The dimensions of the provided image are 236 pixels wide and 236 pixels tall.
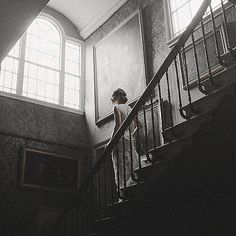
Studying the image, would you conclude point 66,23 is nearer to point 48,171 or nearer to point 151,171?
point 48,171

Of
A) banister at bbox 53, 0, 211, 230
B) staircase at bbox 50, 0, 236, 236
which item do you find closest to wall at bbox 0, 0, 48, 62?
banister at bbox 53, 0, 211, 230

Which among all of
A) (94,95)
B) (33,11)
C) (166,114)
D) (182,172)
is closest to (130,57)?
(94,95)

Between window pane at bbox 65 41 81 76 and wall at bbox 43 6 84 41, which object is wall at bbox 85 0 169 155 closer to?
window pane at bbox 65 41 81 76

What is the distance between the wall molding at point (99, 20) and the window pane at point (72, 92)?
143cm

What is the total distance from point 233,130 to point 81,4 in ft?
25.2

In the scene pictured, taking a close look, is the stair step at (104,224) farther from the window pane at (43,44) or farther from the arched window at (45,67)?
the window pane at (43,44)

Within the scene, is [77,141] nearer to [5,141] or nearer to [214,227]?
[5,141]

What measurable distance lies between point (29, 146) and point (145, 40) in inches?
139

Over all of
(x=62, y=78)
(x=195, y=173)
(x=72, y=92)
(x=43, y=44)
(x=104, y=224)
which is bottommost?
(x=104, y=224)

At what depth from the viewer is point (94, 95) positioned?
31.7 feet

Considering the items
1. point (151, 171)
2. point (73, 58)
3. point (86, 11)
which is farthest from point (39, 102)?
point (151, 171)

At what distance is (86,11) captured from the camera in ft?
34.1

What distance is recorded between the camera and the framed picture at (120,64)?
8367 millimetres

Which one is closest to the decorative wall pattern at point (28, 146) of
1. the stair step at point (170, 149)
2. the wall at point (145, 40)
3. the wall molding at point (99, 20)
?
the wall at point (145, 40)
